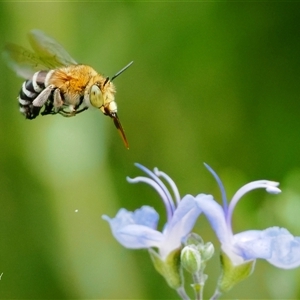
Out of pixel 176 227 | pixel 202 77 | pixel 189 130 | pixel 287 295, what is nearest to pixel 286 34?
pixel 202 77

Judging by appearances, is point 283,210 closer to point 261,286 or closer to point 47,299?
point 261,286

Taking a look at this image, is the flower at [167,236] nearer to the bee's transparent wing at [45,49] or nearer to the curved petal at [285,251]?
the curved petal at [285,251]

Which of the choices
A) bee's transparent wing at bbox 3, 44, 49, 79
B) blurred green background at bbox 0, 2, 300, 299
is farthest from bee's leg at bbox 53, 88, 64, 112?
blurred green background at bbox 0, 2, 300, 299

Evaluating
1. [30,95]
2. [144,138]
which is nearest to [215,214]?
[30,95]

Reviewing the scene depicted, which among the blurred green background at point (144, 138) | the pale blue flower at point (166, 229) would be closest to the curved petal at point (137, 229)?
the pale blue flower at point (166, 229)

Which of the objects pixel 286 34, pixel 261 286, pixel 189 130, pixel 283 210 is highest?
pixel 286 34

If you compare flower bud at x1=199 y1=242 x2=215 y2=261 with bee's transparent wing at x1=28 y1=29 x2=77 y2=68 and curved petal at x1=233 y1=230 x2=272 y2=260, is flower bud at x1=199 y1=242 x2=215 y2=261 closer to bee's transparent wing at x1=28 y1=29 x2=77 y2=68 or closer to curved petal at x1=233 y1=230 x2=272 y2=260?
curved petal at x1=233 y1=230 x2=272 y2=260
